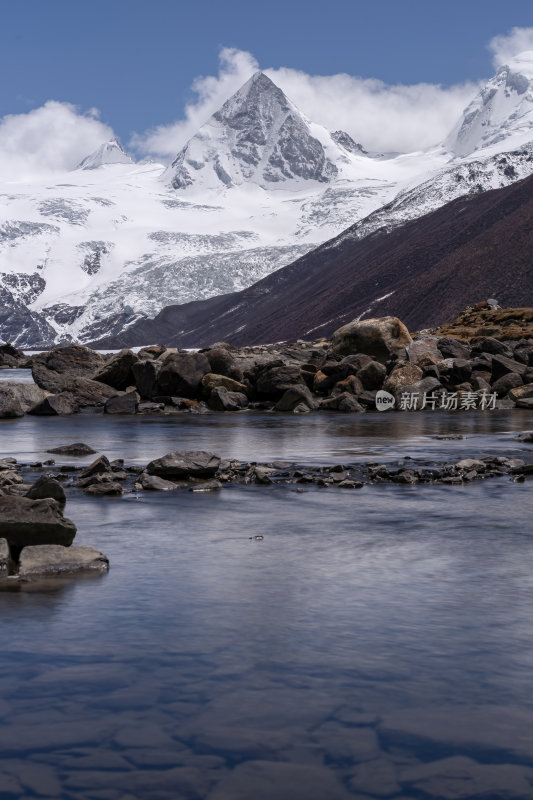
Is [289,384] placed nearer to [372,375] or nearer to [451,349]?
[372,375]

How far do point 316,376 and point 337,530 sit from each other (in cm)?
3093

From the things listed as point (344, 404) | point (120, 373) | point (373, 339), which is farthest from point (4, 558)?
point (373, 339)

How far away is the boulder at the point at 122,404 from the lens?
41375 mm

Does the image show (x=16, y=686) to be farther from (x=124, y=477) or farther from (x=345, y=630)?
(x=124, y=477)

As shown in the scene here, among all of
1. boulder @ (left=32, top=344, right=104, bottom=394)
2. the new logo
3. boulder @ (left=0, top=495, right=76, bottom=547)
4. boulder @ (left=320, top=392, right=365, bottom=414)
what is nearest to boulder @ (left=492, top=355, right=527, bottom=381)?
the new logo

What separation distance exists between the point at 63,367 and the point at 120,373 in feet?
15.9

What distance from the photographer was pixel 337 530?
13641mm

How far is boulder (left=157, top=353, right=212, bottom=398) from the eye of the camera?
140 feet

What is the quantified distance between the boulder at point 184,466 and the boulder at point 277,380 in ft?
76.7

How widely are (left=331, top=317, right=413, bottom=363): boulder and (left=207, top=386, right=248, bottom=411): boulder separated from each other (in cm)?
891

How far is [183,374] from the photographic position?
43094mm

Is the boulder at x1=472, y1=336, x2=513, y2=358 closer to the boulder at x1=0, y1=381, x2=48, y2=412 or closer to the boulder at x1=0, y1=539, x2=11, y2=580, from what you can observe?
the boulder at x1=0, y1=381, x2=48, y2=412

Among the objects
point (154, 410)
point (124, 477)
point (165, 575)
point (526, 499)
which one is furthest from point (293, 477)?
point (154, 410)

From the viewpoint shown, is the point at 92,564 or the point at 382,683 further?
the point at 92,564
